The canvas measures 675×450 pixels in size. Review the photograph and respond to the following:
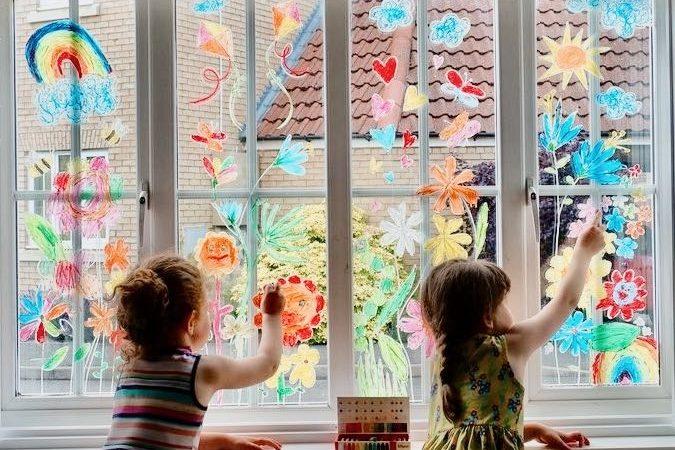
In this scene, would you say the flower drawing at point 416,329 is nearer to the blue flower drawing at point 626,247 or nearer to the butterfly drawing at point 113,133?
the blue flower drawing at point 626,247

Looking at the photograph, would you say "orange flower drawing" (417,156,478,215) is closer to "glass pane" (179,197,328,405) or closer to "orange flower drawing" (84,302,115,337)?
"glass pane" (179,197,328,405)

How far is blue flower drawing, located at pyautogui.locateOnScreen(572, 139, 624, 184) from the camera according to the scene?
2047mm

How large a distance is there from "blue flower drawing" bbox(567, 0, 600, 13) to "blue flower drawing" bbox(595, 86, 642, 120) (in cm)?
23

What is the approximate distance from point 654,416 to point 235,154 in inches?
54.0

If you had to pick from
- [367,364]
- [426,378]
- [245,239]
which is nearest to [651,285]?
[426,378]

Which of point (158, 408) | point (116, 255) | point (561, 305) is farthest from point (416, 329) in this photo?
point (116, 255)

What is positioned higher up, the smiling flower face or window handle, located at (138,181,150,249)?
window handle, located at (138,181,150,249)

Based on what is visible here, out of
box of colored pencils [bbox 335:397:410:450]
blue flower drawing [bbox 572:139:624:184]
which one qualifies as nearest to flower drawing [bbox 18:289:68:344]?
box of colored pencils [bbox 335:397:410:450]

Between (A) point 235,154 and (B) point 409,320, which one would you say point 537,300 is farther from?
(A) point 235,154

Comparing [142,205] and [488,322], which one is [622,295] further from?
[142,205]

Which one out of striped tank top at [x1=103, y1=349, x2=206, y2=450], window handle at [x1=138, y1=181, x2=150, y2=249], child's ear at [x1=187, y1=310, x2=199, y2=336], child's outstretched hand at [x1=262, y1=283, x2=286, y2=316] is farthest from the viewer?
window handle at [x1=138, y1=181, x2=150, y2=249]

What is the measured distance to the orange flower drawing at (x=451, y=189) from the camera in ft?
Answer: 6.66

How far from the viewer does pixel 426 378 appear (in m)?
2.05

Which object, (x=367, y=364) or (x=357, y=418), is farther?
(x=367, y=364)
